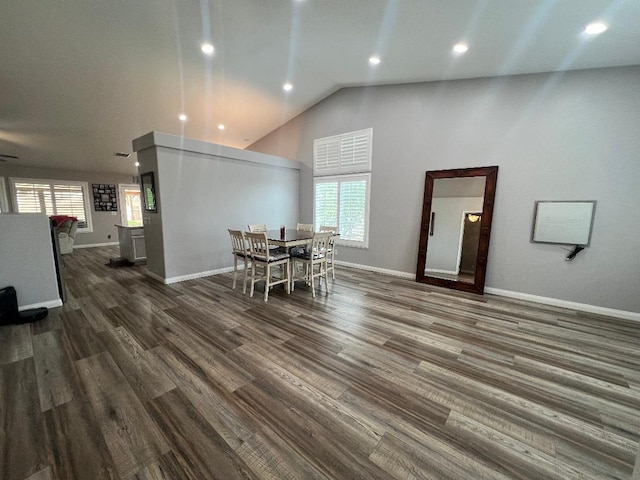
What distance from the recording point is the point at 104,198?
7.99m

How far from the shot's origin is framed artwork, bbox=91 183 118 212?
7.82 m

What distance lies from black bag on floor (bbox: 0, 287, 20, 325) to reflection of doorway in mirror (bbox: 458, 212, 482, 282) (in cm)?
588

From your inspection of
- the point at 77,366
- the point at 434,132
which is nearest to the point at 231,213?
the point at 77,366

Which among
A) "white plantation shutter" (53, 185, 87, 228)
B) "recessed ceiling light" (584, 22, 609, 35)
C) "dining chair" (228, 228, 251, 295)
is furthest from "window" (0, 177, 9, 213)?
"recessed ceiling light" (584, 22, 609, 35)

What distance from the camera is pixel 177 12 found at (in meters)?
2.94

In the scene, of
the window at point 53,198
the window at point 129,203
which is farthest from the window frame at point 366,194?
the window at point 53,198

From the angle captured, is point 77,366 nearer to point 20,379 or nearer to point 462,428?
point 20,379

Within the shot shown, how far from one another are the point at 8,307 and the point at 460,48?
19.9 ft

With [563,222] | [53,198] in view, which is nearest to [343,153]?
[563,222]

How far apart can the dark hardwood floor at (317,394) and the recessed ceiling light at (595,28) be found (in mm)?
3065

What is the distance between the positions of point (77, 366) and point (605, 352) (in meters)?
4.67

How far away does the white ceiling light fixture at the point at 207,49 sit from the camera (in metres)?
3.50

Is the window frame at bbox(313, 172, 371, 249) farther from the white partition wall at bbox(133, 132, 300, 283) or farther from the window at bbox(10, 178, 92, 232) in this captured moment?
the window at bbox(10, 178, 92, 232)

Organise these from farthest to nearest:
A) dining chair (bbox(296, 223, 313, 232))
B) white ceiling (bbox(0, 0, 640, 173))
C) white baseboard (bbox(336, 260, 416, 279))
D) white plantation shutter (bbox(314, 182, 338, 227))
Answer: white plantation shutter (bbox(314, 182, 338, 227)) → dining chair (bbox(296, 223, 313, 232)) → white baseboard (bbox(336, 260, 416, 279)) → white ceiling (bbox(0, 0, 640, 173))
